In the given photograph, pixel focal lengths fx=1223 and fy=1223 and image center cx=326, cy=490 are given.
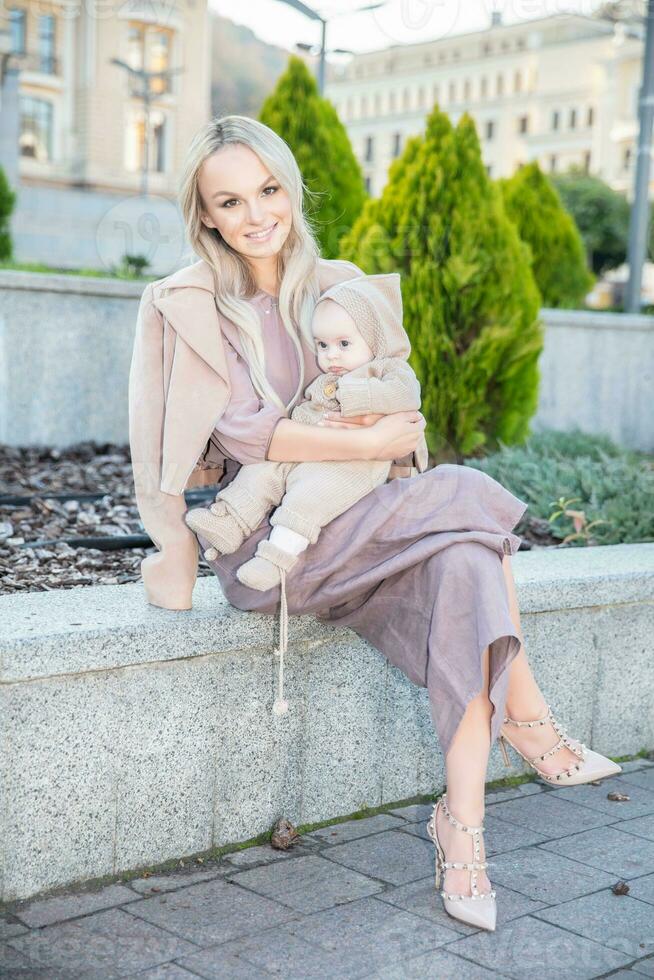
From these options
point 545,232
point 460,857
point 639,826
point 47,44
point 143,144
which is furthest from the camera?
point 143,144

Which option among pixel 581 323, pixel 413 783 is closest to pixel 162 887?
pixel 413 783

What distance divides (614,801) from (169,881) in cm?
140

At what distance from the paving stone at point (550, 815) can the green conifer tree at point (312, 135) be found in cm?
598

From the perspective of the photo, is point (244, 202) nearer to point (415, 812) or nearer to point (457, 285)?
point (415, 812)

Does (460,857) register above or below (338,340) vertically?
below

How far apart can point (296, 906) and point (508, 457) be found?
11.6 ft

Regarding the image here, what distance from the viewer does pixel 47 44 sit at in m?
53.9

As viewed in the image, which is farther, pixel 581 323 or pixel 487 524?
pixel 581 323

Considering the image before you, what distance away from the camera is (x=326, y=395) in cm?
302

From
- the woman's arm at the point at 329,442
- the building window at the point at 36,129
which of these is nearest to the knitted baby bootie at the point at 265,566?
the woman's arm at the point at 329,442

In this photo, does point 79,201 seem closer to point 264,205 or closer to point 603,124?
point 264,205

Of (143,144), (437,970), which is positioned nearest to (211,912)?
(437,970)

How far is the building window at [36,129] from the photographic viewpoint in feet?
176

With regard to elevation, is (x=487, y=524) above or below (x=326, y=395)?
below
